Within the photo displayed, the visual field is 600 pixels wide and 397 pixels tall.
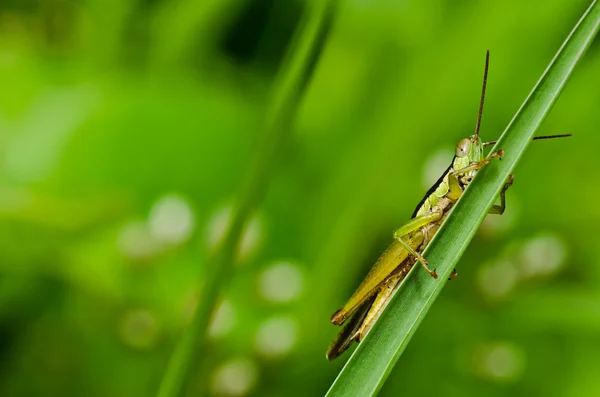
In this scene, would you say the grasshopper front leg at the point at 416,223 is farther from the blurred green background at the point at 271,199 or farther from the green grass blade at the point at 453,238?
the green grass blade at the point at 453,238

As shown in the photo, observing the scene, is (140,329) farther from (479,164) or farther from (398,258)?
(479,164)

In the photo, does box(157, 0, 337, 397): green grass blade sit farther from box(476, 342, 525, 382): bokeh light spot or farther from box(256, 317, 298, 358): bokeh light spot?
box(476, 342, 525, 382): bokeh light spot

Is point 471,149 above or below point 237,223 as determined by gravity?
above

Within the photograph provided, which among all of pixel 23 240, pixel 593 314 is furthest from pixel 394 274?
pixel 23 240

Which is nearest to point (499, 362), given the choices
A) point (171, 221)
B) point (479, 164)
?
point (479, 164)

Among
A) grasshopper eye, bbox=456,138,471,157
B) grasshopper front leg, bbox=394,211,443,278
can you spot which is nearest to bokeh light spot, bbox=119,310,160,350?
grasshopper front leg, bbox=394,211,443,278

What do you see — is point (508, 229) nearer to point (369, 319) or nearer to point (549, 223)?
point (549, 223)
